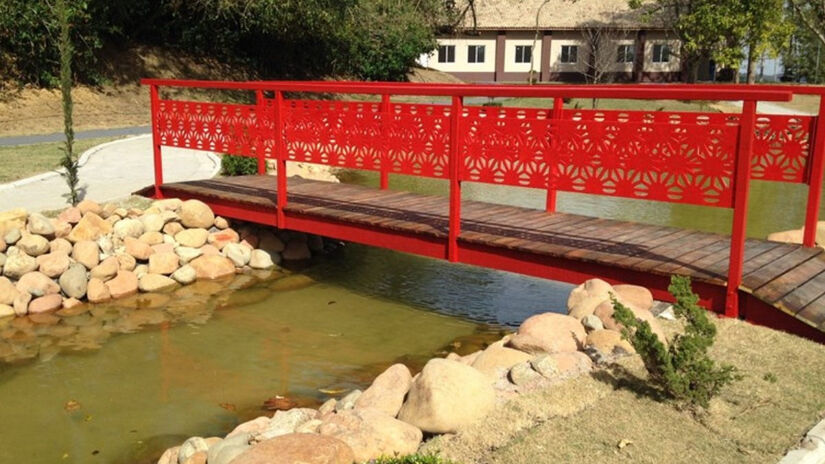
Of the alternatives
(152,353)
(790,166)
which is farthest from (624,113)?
(152,353)

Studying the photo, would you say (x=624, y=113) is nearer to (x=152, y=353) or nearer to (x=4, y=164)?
(x=152, y=353)

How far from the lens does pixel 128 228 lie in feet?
37.1

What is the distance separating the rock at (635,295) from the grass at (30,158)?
33.2 feet

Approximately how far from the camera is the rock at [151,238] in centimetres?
1135

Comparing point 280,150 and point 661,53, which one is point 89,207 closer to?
point 280,150

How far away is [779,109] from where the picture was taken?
36000 mm

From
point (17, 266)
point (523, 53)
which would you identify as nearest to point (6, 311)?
point (17, 266)

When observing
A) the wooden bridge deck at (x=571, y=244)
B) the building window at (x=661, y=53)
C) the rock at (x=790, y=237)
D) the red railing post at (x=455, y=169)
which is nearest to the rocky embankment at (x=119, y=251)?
the wooden bridge deck at (x=571, y=244)

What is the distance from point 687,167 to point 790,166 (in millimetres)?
1685

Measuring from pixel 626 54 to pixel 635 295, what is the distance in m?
47.0

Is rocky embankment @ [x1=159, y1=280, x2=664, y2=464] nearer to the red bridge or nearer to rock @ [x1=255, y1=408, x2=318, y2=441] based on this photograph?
rock @ [x1=255, y1=408, x2=318, y2=441]

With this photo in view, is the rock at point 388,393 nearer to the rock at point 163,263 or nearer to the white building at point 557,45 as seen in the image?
the rock at point 163,263

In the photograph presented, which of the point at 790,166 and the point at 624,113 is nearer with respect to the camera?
the point at 790,166

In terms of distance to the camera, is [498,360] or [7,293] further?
[7,293]
